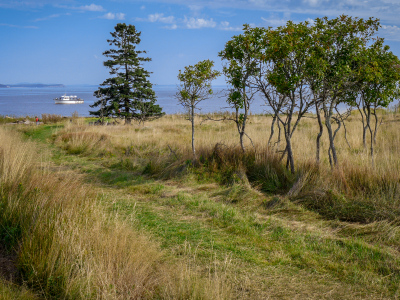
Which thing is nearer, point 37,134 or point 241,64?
point 241,64

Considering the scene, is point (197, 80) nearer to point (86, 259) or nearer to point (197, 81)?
point (197, 81)

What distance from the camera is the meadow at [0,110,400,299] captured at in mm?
3697

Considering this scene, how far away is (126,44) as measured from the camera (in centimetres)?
2645

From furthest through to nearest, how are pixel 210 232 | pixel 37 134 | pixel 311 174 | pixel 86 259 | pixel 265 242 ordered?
pixel 37 134 → pixel 311 174 → pixel 210 232 → pixel 265 242 → pixel 86 259

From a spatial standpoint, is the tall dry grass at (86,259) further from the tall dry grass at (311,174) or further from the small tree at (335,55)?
the small tree at (335,55)

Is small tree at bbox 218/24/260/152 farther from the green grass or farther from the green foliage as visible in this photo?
the green grass

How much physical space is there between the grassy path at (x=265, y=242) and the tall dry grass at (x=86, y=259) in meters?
0.33

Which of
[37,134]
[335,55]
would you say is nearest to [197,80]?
[335,55]

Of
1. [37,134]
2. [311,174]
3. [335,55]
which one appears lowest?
[311,174]

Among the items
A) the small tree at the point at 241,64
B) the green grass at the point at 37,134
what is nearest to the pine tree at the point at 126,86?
the green grass at the point at 37,134

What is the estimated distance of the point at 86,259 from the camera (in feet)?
12.2

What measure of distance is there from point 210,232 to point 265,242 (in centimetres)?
91

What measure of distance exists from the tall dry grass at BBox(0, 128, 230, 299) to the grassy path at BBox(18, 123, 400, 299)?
327 millimetres

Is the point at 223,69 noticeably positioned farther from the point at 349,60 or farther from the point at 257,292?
the point at 257,292
